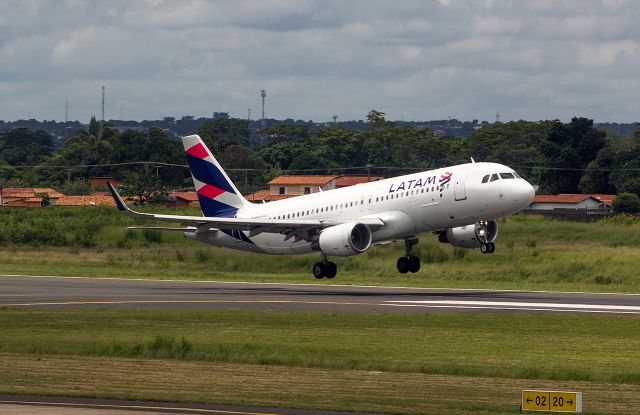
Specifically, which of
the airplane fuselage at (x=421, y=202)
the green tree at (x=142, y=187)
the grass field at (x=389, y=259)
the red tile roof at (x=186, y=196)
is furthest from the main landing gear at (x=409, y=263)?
the red tile roof at (x=186, y=196)

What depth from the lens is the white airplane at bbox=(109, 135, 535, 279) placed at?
5491 cm

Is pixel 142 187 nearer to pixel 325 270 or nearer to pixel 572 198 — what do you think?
pixel 572 198

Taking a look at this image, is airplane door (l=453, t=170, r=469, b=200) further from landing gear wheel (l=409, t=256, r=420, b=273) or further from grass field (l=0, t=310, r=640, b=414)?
grass field (l=0, t=310, r=640, b=414)

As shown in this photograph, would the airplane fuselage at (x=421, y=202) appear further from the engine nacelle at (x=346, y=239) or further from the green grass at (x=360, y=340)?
the green grass at (x=360, y=340)

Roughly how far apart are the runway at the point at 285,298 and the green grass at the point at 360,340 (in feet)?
9.88

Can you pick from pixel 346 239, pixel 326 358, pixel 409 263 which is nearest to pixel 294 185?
pixel 409 263

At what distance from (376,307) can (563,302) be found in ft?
26.8

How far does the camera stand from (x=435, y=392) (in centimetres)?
2842

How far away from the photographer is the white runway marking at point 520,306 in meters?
48.2

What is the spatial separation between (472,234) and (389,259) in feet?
46.3

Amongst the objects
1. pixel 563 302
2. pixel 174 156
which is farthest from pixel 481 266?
pixel 174 156

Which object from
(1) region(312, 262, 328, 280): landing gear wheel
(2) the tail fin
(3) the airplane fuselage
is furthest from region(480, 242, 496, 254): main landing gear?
(2) the tail fin

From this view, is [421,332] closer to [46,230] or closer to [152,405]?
[152,405]

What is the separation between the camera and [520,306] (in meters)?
49.9
